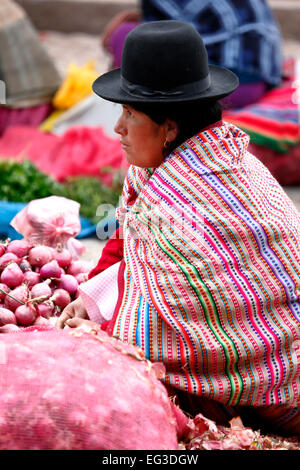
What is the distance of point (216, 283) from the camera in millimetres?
2117

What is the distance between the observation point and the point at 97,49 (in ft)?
26.2

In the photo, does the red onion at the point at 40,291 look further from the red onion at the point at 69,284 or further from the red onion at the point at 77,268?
the red onion at the point at 77,268

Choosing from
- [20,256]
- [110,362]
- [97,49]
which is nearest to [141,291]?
[110,362]

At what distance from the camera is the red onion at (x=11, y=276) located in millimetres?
2602

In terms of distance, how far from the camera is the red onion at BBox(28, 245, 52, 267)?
2754 mm

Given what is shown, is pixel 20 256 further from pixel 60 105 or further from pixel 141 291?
pixel 60 105

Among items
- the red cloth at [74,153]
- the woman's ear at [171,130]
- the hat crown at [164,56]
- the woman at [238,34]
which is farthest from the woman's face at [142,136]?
the woman at [238,34]

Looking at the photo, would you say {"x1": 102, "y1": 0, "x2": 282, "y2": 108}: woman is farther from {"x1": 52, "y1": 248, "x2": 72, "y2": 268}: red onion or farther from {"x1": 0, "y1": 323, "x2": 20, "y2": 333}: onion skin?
{"x1": 0, "y1": 323, "x2": 20, "y2": 333}: onion skin

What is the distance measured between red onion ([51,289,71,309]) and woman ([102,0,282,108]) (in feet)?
9.15

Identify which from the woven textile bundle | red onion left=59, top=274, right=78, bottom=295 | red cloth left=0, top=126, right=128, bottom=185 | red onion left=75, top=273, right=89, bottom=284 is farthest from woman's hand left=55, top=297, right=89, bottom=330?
the woven textile bundle

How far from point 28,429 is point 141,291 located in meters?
0.64

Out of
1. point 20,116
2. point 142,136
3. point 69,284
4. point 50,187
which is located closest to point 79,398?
point 142,136

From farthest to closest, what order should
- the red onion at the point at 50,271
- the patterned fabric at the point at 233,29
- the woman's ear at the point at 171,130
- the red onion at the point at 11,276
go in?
the patterned fabric at the point at 233,29 → the red onion at the point at 50,271 → the red onion at the point at 11,276 → the woman's ear at the point at 171,130

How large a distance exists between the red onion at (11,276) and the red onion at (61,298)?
0.47 ft
